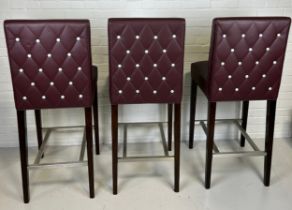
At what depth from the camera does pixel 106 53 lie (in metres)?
2.76

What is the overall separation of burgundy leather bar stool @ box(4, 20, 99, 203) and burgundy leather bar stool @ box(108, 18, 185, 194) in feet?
0.50

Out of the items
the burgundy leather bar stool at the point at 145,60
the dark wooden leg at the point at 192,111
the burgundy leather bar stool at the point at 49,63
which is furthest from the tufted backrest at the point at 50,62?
the dark wooden leg at the point at 192,111

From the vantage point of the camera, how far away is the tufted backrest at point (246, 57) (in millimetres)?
2074

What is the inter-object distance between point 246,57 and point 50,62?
1100 millimetres

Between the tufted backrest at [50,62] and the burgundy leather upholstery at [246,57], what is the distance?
2.35ft

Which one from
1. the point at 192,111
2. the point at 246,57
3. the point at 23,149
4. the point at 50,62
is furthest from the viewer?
the point at 192,111

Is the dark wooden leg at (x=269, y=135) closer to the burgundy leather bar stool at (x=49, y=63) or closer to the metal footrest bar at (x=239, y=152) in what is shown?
the metal footrest bar at (x=239, y=152)

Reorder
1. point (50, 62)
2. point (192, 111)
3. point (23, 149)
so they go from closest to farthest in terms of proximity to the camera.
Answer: point (50, 62)
point (23, 149)
point (192, 111)

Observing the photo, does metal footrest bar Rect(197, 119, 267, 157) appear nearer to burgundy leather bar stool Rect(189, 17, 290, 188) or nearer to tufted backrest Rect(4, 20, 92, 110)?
burgundy leather bar stool Rect(189, 17, 290, 188)

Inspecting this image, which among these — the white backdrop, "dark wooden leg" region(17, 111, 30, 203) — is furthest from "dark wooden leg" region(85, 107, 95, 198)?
the white backdrop

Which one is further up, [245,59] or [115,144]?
[245,59]

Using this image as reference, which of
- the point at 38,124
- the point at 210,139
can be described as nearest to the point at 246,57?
the point at 210,139

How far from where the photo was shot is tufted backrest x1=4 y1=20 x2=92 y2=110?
6.47ft

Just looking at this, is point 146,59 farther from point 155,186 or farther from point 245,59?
point 155,186
